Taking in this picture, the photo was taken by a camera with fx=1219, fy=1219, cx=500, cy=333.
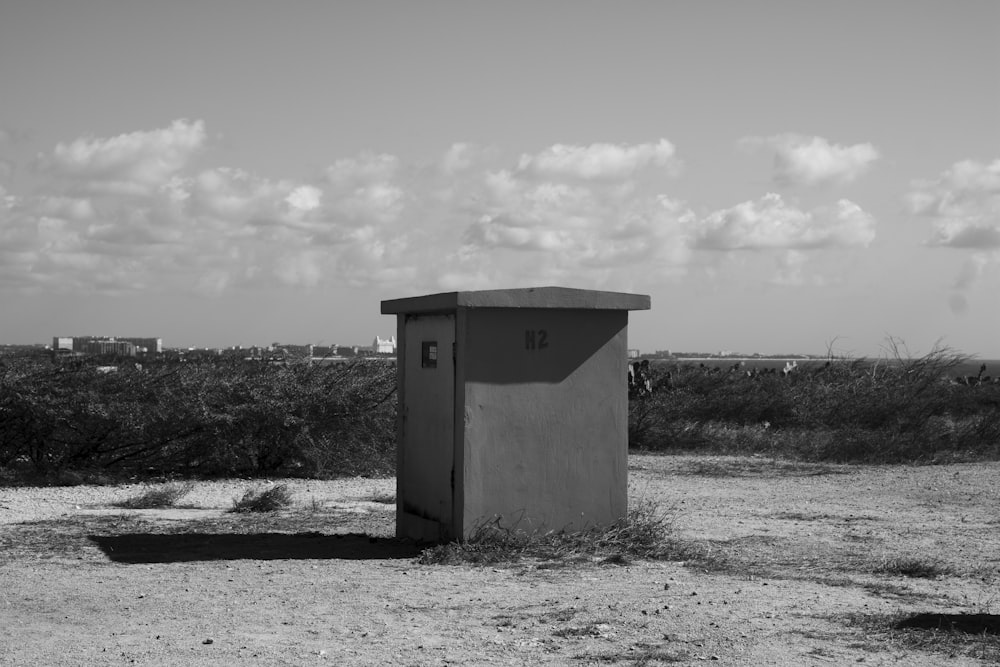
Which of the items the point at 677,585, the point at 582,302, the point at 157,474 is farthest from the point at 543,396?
the point at 157,474

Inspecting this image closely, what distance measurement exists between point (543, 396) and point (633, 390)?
14.2 m

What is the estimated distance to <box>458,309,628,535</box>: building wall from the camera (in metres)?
9.55

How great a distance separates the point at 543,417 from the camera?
9.80 metres

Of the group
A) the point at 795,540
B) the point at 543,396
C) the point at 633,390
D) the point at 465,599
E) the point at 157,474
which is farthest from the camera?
the point at 633,390

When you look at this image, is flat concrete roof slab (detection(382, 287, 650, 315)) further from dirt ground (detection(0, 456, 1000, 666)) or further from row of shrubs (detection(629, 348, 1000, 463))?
row of shrubs (detection(629, 348, 1000, 463))

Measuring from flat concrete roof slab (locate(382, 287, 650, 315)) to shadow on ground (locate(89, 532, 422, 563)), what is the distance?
6.59 feet

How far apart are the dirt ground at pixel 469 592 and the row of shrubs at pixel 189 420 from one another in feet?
9.66

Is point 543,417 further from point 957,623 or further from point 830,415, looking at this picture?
point 830,415

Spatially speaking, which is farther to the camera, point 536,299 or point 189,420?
point 189,420

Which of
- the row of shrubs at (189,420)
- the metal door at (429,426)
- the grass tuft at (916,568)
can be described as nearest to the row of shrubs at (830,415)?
the row of shrubs at (189,420)

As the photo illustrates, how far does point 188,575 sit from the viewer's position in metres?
8.53

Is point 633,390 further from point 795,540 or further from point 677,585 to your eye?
point 677,585

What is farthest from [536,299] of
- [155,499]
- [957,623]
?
[155,499]

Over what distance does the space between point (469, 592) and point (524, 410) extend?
6.96ft
